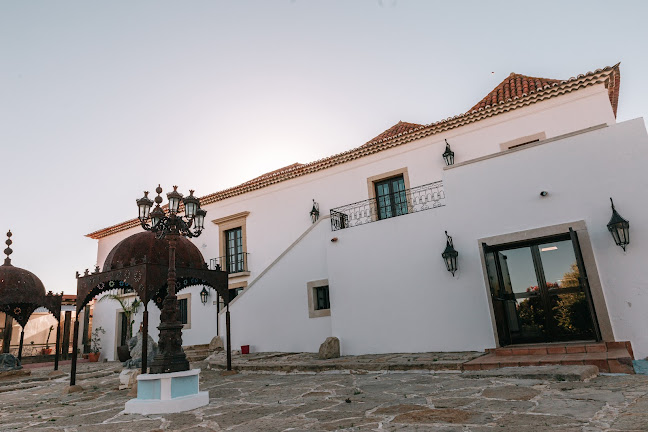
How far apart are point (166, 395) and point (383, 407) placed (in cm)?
312

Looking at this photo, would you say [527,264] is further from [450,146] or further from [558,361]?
[450,146]

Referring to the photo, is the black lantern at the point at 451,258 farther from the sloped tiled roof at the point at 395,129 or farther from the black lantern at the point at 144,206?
the sloped tiled roof at the point at 395,129

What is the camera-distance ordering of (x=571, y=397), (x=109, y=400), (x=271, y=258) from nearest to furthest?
(x=571, y=397), (x=109, y=400), (x=271, y=258)

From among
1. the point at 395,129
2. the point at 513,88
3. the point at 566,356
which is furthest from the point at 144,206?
the point at 513,88

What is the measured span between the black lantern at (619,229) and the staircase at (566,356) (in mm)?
1823

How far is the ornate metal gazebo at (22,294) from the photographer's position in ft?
40.1

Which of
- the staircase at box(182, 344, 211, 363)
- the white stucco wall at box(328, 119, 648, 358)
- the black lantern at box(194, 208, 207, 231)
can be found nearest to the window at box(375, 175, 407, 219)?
the white stucco wall at box(328, 119, 648, 358)

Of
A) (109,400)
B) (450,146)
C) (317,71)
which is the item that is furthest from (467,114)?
(109,400)

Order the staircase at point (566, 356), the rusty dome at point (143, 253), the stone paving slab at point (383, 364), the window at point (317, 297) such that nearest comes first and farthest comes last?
the staircase at point (566, 356), the stone paving slab at point (383, 364), the rusty dome at point (143, 253), the window at point (317, 297)

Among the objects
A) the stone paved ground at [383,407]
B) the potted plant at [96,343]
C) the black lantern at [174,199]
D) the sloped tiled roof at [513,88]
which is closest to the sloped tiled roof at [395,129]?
the sloped tiled roof at [513,88]

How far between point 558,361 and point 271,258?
1117 cm

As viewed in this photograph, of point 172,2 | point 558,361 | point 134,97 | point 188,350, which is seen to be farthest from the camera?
point 188,350

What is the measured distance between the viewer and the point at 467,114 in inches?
486

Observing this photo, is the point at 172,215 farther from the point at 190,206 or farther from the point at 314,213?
the point at 314,213
